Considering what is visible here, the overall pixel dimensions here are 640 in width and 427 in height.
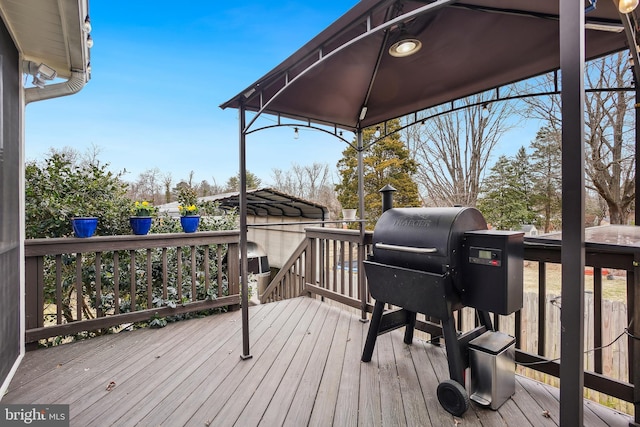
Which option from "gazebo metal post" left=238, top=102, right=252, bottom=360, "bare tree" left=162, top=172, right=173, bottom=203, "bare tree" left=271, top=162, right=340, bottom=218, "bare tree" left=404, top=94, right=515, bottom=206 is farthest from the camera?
"bare tree" left=271, top=162, right=340, bottom=218

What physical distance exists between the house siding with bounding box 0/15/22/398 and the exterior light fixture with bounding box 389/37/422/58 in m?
2.69

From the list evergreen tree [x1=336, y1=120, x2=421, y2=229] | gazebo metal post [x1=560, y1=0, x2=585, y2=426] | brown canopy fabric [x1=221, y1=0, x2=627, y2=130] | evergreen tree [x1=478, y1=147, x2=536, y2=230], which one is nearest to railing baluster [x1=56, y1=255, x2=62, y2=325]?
brown canopy fabric [x1=221, y1=0, x2=627, y2=130]

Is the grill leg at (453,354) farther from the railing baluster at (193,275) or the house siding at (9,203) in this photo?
the house siding at (9,203)

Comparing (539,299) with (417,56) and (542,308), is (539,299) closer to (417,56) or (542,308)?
(542,308)

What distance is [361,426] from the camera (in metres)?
1.68

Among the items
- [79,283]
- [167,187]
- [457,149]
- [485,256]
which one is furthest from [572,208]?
[167,187]

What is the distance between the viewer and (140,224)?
321cm

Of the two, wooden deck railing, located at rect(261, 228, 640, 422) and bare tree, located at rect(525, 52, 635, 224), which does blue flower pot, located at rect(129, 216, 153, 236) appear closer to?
wooden deck railing, located at rect(261, 228, 640, 422)

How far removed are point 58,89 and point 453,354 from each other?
13.3 ft

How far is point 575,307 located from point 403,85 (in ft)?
7.33

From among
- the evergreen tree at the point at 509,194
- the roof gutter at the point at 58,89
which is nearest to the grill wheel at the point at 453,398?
the roof gutter at the point at 58,89

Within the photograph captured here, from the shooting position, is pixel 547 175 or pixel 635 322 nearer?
pixel 635 322

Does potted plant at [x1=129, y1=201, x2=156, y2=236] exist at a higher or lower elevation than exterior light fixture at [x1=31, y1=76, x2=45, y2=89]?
lower

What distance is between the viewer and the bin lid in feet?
5.97
